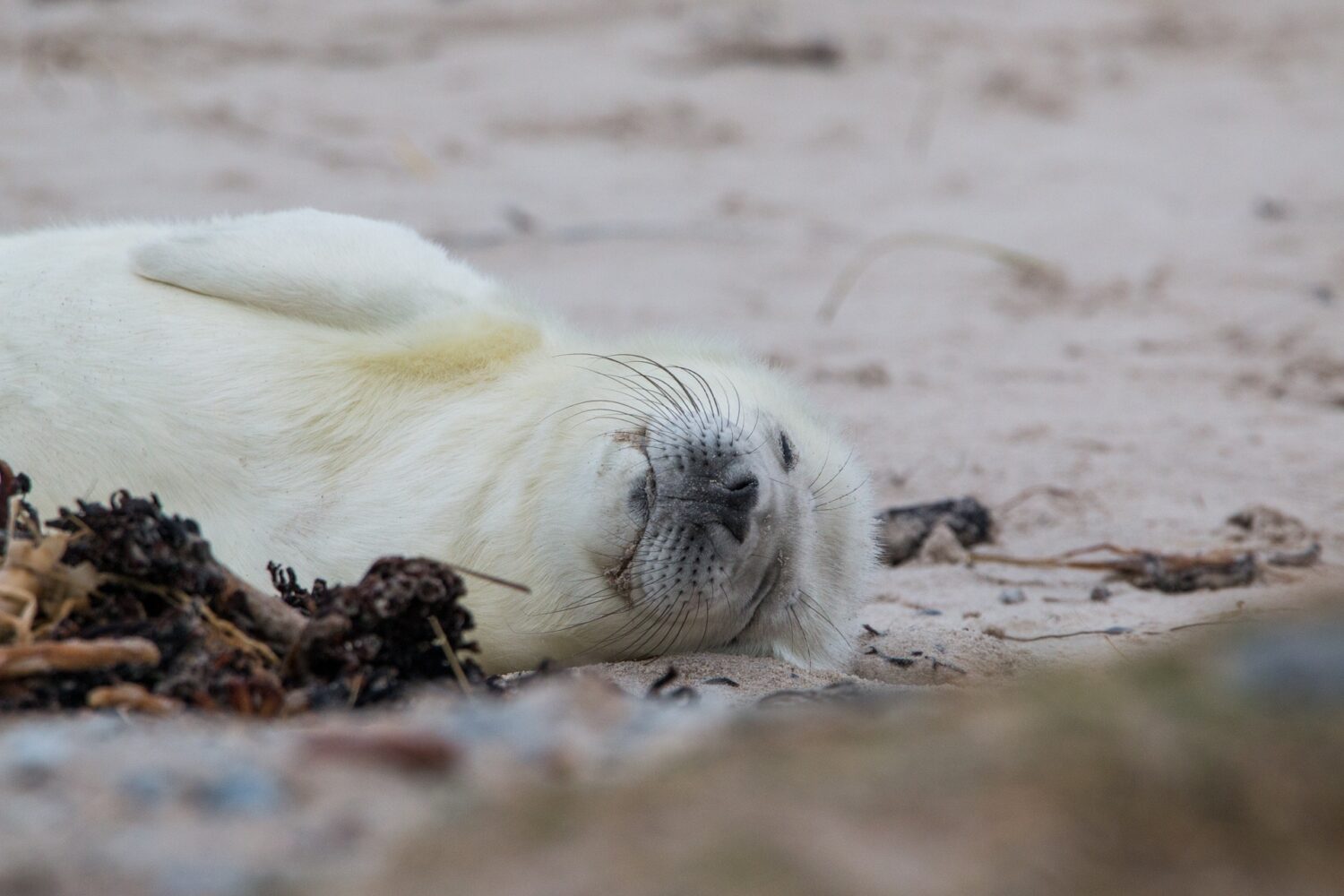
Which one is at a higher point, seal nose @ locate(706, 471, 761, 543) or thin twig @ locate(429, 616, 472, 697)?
seal nose @ locate(706, 471, 761, 543)

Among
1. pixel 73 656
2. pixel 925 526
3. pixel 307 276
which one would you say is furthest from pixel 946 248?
pixel 73 656

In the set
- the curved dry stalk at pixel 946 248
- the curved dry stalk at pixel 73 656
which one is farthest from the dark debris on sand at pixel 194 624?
the curved dry stalk at pixel 946 248

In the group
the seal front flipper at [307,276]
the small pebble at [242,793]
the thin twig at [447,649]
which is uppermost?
the seal front flipper at [307,276]

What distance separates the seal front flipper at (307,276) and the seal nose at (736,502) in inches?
32.0

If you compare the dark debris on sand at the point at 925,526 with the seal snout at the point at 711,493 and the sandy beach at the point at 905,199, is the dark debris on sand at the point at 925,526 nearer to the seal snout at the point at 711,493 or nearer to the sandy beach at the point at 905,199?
the sandy beach at the point at 905,199

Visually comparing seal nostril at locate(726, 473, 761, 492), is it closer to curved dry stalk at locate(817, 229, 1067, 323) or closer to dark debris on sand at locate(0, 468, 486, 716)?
dark debris on sand at locate(0, 468, 486, 716)

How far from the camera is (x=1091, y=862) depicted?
102cm

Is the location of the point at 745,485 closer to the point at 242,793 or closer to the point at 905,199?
the point at 242,793

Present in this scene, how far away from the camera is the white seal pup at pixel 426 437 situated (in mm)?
2686

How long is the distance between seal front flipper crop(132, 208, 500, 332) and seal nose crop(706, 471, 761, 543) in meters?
0.81

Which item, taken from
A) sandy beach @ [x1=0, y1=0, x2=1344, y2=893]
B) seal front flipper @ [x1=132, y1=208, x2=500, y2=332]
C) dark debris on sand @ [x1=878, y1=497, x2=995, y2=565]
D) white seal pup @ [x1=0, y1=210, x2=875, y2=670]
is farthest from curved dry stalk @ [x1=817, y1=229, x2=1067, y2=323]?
seal front flipper @ [x1=132, y1=208, x2=500, y2=332]

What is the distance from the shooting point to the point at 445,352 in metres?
3.06

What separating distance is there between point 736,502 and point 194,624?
1019mm

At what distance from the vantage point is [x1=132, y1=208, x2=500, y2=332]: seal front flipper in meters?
3.06
